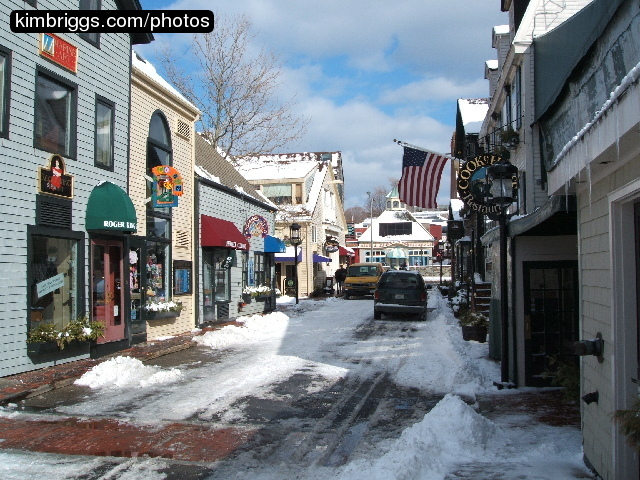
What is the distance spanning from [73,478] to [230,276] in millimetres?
15503

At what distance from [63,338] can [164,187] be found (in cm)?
536

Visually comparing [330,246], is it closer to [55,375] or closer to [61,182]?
[61,182]

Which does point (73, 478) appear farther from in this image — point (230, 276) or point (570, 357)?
point (230, 276)

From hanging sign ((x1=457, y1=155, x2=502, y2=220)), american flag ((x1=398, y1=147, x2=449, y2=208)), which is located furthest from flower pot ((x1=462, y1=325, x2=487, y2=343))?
american flag ((x1=398, y1=147, x2=449, y2=208))

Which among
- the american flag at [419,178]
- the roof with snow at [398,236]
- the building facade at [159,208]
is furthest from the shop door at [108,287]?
the roof with snow at [398,236]

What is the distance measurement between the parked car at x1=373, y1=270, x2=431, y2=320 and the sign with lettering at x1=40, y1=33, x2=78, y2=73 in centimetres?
1212

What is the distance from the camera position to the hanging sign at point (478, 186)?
33.6 ft

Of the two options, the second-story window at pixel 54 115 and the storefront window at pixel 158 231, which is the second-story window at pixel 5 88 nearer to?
the second-story window at pixel 54 115

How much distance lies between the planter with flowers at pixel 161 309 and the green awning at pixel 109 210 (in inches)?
105

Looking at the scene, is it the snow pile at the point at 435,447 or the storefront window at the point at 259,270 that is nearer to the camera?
the snow pile at the point at 435,447

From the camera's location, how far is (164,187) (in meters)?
15.4

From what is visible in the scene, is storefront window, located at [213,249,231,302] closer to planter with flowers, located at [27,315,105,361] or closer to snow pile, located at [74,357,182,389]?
planter with flowers, located at [27,315,105,361]

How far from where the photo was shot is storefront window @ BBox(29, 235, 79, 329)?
10.8m

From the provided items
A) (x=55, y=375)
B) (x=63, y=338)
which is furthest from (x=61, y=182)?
(x=55, y=375)
